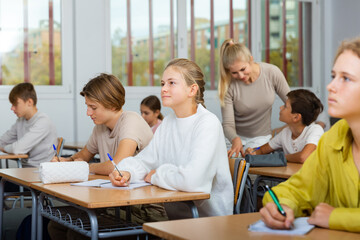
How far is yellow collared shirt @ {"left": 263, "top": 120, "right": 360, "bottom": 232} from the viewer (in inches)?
55.5

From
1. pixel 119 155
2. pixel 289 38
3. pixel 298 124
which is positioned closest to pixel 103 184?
pixel 119 155

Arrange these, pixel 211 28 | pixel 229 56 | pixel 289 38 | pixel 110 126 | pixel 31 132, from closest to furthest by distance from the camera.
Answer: pixel 110 126 < pixel 229 56 < pixel 31 132 < pixel 211 28 < pixel 289 38

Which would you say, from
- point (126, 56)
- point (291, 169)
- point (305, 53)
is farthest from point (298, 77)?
point (291, 169)

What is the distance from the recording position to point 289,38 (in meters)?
7.31

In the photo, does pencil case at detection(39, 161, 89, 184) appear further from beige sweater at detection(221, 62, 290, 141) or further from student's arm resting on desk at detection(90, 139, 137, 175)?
beige sweater at detection(221, 62, 290, 141)

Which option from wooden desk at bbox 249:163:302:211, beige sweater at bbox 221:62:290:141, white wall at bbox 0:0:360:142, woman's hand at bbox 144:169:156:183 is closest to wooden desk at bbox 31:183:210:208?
woman's hand at bbox 144:169:156:183

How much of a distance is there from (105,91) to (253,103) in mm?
1486

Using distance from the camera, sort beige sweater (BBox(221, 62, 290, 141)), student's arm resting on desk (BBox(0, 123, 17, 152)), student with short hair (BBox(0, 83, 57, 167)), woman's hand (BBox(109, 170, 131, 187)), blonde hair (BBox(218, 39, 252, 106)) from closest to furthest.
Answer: woman's hand (BBox(109, 170, 131, 187)), blonde hair (BBox(218, 39, 252, 106)), beige sweater (BBox(221, 62, 290, 141)), student with short hair (BBox(0, 83, 57, 167)), student's arm resting on desk (BBox(0, 123, 17, 152))

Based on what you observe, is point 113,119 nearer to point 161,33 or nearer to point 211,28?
point 161,33

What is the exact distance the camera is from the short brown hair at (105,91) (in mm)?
2885

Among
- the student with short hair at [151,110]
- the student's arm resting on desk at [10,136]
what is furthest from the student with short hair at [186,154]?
the student with short hair at [151,110]

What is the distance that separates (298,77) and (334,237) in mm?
6273

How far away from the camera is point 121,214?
2.77 meters

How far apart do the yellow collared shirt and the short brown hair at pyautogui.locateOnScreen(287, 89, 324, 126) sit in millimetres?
2003
